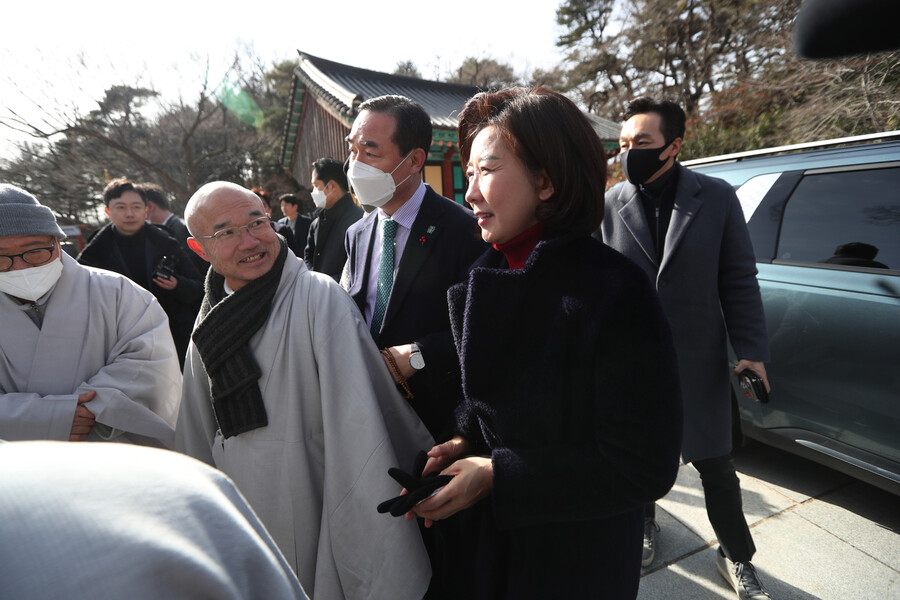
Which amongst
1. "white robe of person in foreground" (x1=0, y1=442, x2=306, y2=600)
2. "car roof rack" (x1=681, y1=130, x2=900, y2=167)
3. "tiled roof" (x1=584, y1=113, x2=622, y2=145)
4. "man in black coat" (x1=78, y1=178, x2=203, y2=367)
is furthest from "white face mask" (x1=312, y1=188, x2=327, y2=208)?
"tiled roof" (x1=584, y1=113, x2=622, y2=145)

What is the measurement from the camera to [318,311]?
59.1 inches

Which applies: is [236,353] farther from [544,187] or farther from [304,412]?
[544,187]

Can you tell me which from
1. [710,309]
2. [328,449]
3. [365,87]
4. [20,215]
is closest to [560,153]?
[328,449]

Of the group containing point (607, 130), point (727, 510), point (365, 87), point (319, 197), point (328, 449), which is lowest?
point (727, 510)

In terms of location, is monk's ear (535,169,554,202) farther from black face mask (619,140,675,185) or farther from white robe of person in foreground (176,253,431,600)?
black face mask (619,140,675,185)

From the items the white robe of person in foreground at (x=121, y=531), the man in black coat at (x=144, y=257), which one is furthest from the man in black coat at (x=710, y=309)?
the man in black coat at (x=144, y=257)

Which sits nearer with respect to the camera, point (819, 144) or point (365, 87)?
point (819, 144)

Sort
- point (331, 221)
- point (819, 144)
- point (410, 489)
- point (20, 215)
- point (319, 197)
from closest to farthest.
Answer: point (410, 489) < point (20, 215) < point (819, 144) < point (331, 221) < point (319, 197)

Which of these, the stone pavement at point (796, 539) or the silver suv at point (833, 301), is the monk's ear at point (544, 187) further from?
the silver suv at point (833, 301)

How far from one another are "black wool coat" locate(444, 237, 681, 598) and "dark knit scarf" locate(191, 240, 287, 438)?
74cm

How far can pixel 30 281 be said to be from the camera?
1792 mm

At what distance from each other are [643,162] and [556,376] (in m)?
1.59

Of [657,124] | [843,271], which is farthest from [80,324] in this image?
[843,271]

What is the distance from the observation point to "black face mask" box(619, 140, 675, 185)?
85.4 inches
